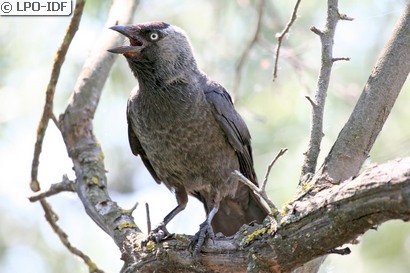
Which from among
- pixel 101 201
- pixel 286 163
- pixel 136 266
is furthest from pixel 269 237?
pixel 286 163

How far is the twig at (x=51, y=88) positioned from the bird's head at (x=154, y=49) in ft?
1.22

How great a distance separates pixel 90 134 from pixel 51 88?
20.7 inches

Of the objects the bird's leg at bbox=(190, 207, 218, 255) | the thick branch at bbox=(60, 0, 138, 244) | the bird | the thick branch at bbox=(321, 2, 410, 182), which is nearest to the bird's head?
the bird

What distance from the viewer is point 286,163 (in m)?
7.06

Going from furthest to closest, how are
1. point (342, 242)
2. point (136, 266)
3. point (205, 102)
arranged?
point (205, 102), point (136, 266), point (342, 242)

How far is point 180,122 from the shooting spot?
5164 mm

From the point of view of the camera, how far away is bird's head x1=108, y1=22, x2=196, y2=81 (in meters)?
5.25

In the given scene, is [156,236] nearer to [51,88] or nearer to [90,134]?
[90,134]

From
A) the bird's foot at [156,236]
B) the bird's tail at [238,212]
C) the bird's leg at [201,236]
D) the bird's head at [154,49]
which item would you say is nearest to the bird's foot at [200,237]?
the bird's leg at [201,236]

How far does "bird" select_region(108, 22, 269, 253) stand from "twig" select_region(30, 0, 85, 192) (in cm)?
32

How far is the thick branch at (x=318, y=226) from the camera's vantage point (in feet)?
9.21

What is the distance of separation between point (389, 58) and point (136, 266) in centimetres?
210

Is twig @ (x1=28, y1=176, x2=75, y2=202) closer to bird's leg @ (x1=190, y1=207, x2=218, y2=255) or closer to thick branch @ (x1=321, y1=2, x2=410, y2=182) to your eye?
bird's leg @ (x1=190, y1=207, x2=218, y2=255)

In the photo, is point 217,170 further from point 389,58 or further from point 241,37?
point 241,37
